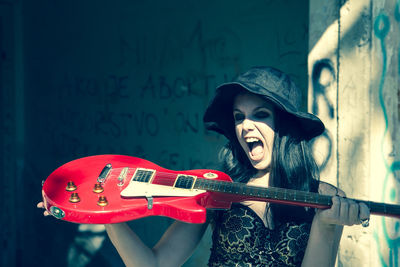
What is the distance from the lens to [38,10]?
559 cm

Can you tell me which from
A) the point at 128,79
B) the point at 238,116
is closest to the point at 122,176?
the point at 238,116

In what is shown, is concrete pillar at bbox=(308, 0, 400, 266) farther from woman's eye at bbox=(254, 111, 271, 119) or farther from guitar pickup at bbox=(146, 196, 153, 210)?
guitar pickup at bbox=(146, 196, 153, 210)

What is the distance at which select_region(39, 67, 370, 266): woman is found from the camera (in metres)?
2.01

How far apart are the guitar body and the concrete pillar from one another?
4.26 feet

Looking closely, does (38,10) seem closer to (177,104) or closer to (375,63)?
(177,104)

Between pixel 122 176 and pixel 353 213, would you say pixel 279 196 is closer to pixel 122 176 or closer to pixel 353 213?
pixel 353 213

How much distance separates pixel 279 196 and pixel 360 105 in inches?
54.3

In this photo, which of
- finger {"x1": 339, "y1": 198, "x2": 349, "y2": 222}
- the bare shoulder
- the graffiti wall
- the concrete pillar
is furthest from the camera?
the graffiti wall

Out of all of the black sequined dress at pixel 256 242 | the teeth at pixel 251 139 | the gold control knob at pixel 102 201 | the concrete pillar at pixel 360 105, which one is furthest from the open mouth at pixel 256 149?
the concrete pillar at pixel 360 105

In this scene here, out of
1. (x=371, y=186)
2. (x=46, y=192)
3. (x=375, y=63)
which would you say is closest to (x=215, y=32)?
(x=375, y=63)

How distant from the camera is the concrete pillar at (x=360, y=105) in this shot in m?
3.03

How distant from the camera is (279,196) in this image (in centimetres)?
203

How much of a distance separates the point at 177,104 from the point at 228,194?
8.37ft

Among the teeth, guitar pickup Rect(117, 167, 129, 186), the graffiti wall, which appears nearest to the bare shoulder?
the teeth
